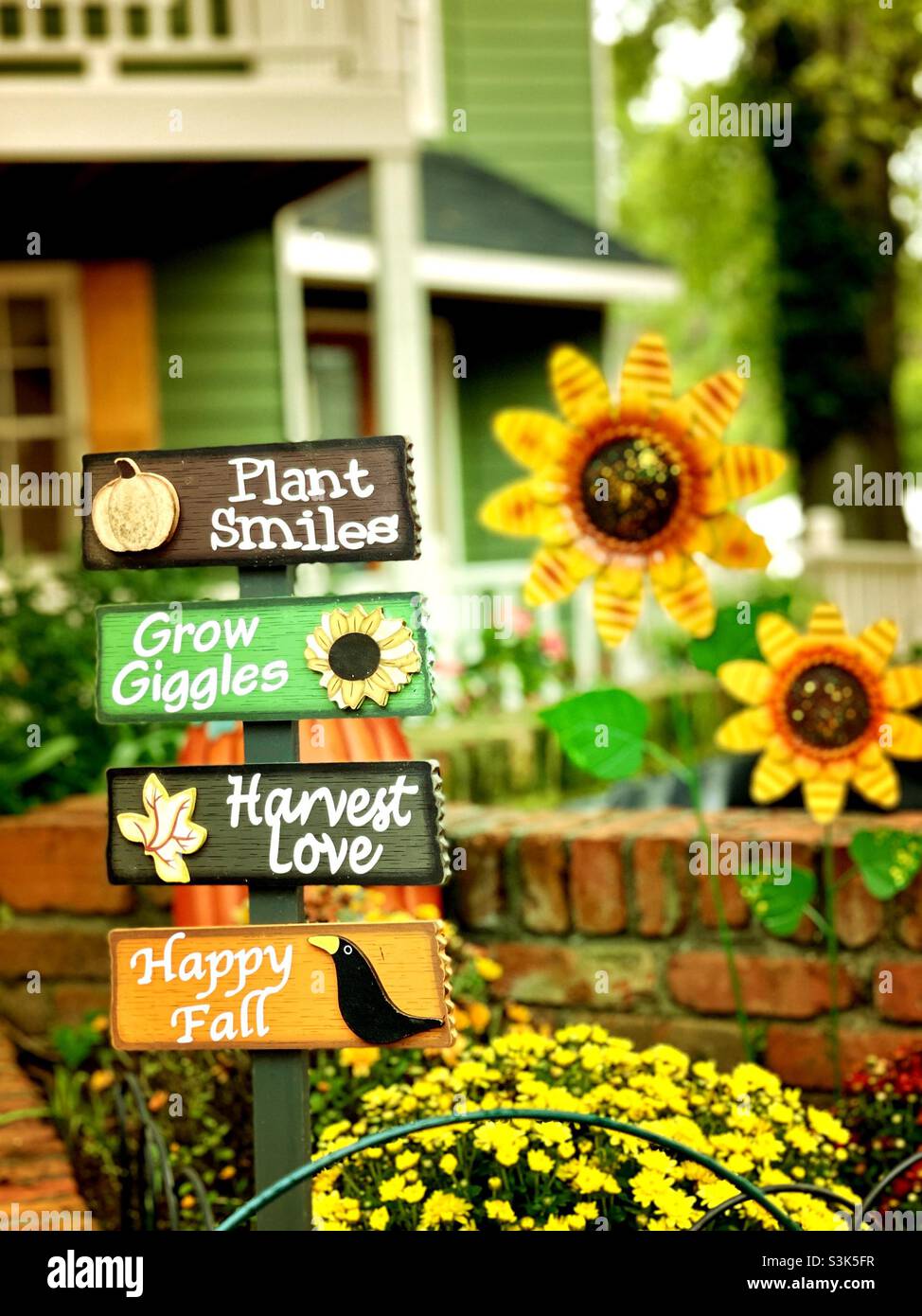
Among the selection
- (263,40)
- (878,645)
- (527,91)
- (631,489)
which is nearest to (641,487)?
(631,489)

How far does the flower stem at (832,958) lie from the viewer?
7.37 ft

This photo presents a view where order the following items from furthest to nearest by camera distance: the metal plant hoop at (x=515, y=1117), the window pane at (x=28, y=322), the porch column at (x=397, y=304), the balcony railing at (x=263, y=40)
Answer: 1. the window pane at (x=28, y=322)
2. the porch column at (x=397, y=304)
3. the balcony railing at (x=263, y=40)
4. the metal plant hoop at (x=515, y=1117)

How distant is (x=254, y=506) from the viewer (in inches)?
67.9

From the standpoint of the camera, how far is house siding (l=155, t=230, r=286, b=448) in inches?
279

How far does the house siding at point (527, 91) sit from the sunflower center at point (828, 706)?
828cm

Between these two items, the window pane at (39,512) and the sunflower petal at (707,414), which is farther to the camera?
A: the window pane at (39,512)

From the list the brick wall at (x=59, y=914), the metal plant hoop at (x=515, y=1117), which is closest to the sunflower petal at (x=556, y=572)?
the metal plant hoop at (x=515, y=1117)

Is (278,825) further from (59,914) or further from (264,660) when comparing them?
(59,914)

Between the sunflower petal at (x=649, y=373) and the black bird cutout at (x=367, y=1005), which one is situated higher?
the sunflower petal at (x=649, y=373)

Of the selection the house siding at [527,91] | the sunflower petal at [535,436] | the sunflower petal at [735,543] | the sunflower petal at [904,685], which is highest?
the house siding at [527,91]

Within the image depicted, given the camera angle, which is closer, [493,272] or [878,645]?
[878,645]

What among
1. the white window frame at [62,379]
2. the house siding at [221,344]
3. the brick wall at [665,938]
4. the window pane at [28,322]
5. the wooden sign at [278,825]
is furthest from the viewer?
the house siding at [221,344]

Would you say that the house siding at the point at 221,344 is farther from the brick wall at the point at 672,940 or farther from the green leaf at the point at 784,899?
the green leaf at the point at 784,899

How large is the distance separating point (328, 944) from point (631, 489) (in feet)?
2.82
